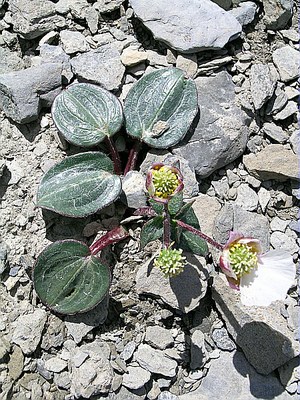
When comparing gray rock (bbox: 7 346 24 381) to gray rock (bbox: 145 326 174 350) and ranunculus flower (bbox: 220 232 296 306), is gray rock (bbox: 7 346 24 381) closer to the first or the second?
gray rock (bbox: 145 326 174 350)

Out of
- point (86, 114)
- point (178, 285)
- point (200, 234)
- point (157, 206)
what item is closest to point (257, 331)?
point (178, 285)

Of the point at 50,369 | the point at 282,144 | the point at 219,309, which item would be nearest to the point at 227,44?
the point at 282,144

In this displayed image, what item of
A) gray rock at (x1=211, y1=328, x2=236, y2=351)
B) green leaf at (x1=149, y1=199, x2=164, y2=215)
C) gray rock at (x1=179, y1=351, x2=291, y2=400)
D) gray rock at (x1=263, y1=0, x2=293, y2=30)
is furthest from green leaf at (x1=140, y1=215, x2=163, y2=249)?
gray rock at (x1=263, y1=0, x2=293, y2=30)

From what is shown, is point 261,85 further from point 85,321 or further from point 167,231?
point 85,321

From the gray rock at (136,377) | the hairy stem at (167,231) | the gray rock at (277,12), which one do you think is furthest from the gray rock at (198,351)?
the gray rock at (277,12)

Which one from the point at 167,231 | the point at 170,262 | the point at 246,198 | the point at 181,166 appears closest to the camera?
the point at 170,262
